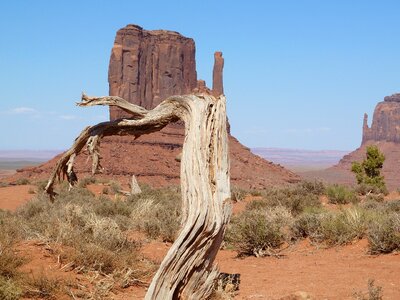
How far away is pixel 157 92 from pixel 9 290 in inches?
2926

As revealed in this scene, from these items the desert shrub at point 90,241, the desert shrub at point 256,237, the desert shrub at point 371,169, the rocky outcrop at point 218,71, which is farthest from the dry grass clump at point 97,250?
the rocky outcrop at point 218,71

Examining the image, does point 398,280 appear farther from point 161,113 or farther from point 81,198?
point 81,198

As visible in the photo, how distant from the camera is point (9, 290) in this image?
6.67 m

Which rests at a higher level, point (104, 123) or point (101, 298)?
point (104, 123)

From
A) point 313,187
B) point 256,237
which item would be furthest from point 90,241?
point 313,187

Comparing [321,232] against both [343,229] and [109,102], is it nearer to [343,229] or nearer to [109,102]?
[343,229]

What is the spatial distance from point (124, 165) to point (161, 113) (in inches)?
2242

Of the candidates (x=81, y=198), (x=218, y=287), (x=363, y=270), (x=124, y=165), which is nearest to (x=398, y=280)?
(x=363, y=270)

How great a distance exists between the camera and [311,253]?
38.4 feet

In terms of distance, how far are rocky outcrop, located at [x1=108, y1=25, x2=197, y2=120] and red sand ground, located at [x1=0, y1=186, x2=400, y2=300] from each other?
6805 cm

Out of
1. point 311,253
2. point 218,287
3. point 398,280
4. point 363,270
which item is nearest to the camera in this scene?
point 218,287

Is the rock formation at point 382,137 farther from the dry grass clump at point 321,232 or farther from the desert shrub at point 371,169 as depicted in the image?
the dry grass clump at point 321,232

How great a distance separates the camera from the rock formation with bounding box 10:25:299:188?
65000mm

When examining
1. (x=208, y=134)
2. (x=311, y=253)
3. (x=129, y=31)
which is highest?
(x=129, y=31)
